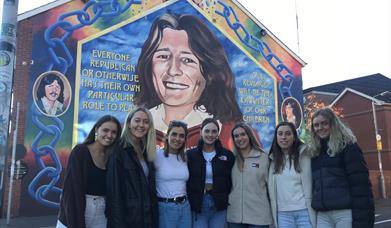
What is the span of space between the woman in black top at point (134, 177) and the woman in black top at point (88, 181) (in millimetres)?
112

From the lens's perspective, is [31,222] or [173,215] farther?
[31,222]

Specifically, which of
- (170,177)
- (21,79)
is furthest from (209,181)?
(21,79)

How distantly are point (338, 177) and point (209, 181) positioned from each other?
1.42 m

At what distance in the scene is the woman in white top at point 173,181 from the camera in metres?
4.42

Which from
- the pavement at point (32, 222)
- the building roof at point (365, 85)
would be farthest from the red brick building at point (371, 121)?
the pavement at point (32, 222)

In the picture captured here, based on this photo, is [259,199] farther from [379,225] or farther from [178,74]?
[178,74]

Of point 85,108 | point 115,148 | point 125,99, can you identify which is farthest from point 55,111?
point 115,148

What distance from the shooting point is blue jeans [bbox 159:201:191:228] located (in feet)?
14.4

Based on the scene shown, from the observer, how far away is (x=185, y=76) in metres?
15.3

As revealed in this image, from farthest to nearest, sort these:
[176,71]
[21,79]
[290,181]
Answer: [176,71] < [21,79] < [290,181]

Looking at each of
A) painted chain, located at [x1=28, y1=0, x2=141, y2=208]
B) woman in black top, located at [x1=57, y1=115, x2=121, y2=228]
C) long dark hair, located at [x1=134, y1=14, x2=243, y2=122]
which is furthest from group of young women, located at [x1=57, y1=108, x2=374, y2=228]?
long dark hair, located at [x1=134, y1=14, x2=243, y2=122]

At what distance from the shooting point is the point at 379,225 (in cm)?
1202

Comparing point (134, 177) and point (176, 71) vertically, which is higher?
point (176, 71)

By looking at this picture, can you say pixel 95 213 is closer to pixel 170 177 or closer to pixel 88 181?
pixel 88 181
